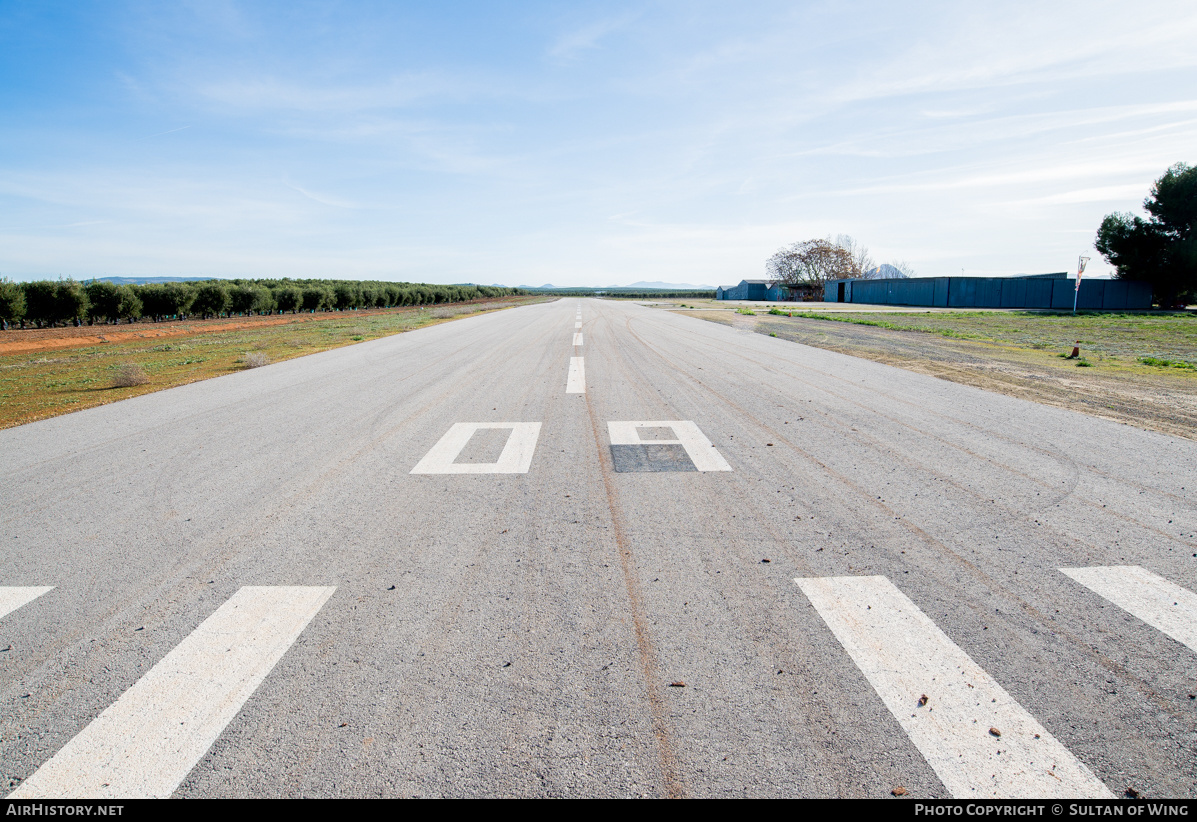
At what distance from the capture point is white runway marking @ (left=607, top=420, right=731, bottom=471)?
18.6ft

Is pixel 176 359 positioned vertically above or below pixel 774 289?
below

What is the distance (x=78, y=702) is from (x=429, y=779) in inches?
65.3

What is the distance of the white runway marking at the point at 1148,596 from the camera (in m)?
2.91

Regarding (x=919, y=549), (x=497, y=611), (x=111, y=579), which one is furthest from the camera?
(x=919, y=549)

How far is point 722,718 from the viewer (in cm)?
229

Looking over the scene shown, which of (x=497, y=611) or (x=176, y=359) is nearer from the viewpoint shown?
(x=497, y=611)

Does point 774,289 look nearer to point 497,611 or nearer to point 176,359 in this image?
point 176,359

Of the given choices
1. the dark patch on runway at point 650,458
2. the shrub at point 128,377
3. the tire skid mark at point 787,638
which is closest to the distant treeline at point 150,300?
the shrub at point 128,377

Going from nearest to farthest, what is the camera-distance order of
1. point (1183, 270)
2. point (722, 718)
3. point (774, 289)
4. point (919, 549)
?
point (722, 718) → point (919, 549) → point (1183, 270) → point (774, 289)

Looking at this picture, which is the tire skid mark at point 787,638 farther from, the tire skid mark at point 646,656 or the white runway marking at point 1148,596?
the white runway marking at point 1148,596

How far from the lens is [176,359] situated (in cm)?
1659

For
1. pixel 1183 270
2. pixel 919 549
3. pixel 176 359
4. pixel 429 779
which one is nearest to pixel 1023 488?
pixel 919 549

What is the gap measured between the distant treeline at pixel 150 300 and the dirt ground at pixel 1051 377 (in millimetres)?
41640
